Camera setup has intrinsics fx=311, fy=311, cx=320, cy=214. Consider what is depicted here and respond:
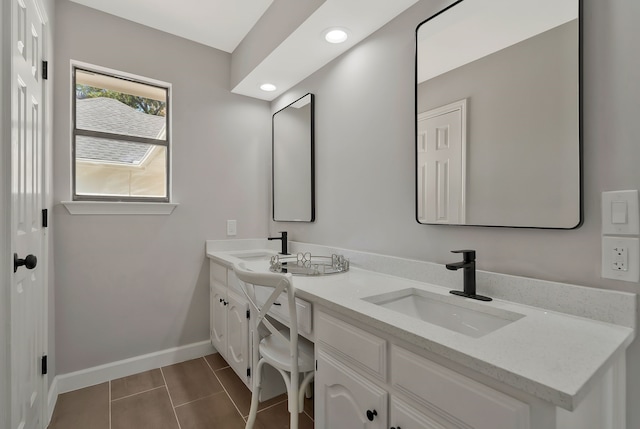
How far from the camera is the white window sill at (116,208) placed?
2031 millimetres

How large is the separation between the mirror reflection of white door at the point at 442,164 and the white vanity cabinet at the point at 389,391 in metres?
0.67

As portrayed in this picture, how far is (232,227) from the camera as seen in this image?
2666 mm

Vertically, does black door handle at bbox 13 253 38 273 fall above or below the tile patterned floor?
above

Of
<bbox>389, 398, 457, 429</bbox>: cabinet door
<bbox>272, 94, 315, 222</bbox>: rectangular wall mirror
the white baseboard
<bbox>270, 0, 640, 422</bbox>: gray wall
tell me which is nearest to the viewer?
<bbox>389, 398, 457, 429</bbox>: cabinet door

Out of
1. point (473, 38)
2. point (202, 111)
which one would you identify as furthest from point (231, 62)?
point (473, 38)

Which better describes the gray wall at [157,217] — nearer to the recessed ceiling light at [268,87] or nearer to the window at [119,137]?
the window at [119,137]

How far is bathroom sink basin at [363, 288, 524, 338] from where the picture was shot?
A: 109cm

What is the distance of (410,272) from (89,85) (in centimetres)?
246

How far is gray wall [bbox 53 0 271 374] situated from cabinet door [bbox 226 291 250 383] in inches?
21.4

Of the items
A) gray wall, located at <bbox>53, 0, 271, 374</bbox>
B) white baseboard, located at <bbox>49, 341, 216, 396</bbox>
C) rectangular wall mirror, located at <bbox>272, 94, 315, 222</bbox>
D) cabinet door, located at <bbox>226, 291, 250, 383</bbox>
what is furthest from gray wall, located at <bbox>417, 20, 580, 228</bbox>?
white baseboard, located at <bbox>49, 341, 216, 396</bbox>

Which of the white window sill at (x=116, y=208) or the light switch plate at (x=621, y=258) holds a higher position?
the white window sill at (x=116, y=208)

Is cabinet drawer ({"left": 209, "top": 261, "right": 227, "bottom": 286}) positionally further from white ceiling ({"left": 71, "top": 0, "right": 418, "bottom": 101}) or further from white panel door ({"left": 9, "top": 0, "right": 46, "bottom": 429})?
white ceiling ({"left": 71, "top": 0, "right": 418, "bottom": 101})

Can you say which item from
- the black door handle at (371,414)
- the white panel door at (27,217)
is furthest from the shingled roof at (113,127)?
the black door handle at (371,414)

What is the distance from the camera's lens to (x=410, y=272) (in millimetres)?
1514
